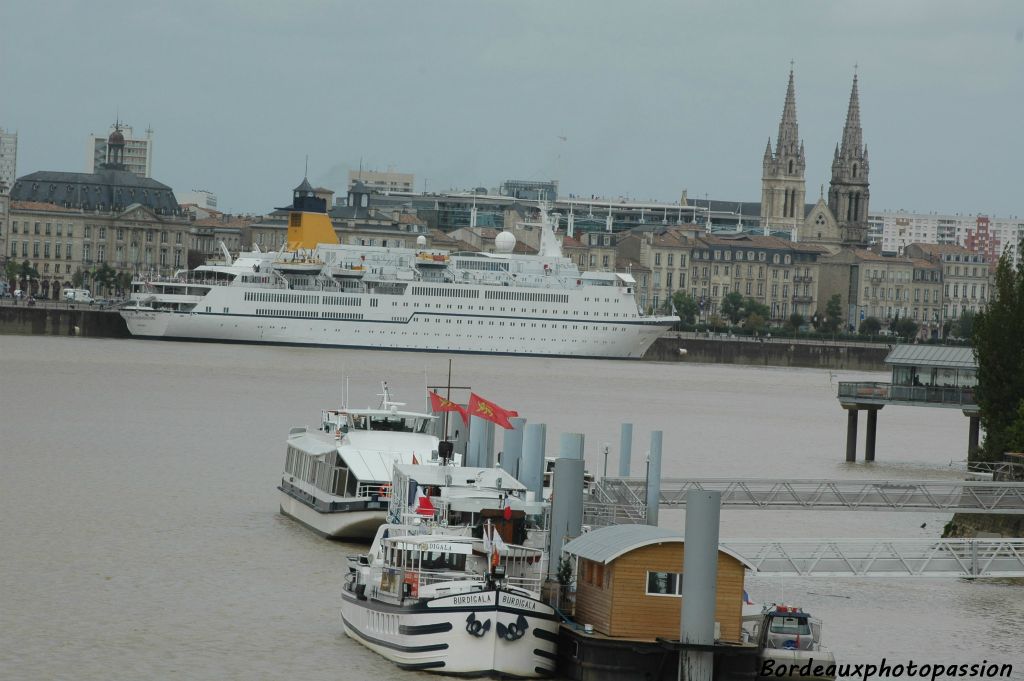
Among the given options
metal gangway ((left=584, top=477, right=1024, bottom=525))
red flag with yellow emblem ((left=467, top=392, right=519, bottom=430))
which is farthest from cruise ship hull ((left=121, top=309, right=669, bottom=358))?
metal gangway ((left=584, top=477, right=1024, bottom=525))

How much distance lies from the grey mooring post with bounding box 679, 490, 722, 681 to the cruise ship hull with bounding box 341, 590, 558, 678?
153 cm

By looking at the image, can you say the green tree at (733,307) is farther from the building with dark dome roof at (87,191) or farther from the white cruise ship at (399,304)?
the building with dark dome roof at (87,191)

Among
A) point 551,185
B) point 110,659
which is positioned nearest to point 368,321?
point 110,659

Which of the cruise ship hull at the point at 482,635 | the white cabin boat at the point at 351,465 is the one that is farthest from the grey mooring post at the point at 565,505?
the white cabin boat at the point at 351,465

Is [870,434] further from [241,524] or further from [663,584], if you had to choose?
[663,584]

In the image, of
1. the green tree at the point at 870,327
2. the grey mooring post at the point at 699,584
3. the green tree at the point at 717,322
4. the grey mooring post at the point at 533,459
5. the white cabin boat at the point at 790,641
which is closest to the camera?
the grey mooring post at the point at 699,584

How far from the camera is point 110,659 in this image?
65.2ft

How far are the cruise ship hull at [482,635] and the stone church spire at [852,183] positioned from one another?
6192 inches

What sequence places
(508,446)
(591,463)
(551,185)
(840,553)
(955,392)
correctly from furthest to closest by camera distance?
(551,185) → (955,392) → (591,463) → (508,446) → (840,553)

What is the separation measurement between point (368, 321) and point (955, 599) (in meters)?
79.4

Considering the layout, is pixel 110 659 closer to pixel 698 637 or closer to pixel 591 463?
pixel 698 637

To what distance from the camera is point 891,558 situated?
24.1 metres

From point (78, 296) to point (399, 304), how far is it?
2872cm

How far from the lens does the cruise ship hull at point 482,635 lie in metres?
19.0
